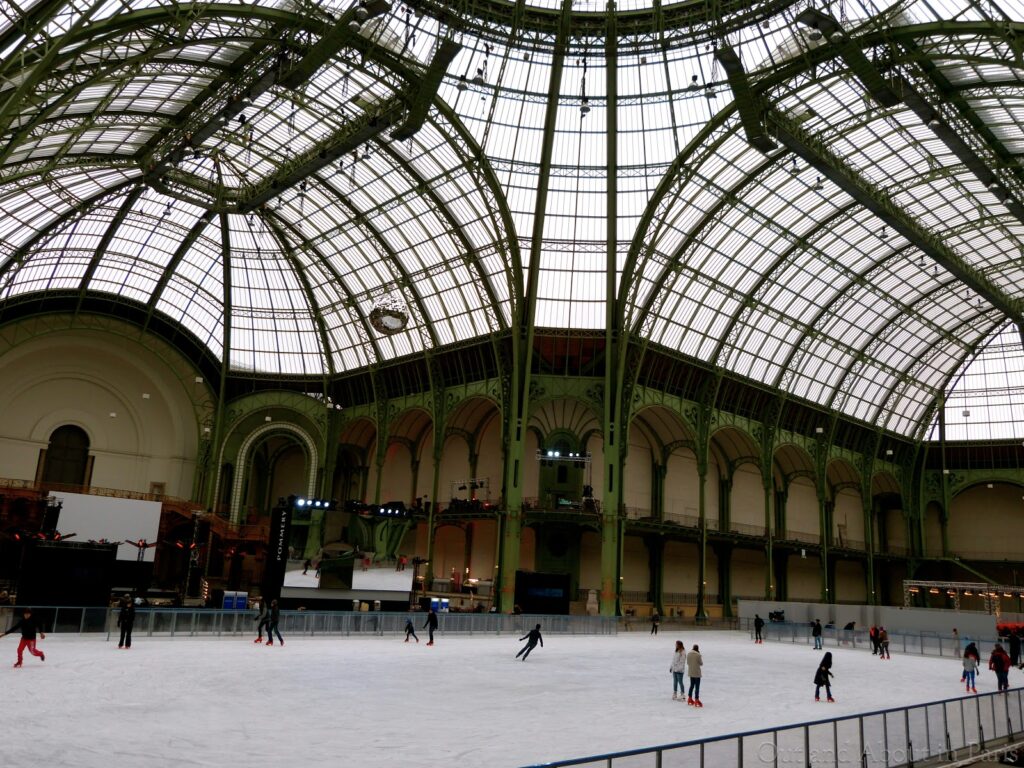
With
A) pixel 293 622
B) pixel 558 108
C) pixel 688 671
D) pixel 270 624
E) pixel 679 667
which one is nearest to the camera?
pixel 688 671

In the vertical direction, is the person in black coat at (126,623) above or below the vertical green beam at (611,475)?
below

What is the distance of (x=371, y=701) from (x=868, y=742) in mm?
10223

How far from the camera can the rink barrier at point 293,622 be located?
2675 centimetres

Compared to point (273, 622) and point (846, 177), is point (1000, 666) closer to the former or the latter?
point (273, 622)

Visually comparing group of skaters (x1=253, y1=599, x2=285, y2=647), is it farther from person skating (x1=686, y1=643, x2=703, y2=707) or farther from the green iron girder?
the green iron girder

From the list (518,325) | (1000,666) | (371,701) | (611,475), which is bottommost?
(371,701)

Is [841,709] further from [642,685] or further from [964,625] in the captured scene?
[964,625]

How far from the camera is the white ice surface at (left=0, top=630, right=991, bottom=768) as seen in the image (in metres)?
12.8

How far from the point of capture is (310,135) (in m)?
46.7

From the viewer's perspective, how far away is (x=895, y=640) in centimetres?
4169

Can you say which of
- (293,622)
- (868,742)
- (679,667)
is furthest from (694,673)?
(293,622)

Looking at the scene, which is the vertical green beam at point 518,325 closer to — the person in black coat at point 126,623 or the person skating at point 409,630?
the person skating at point 409,630

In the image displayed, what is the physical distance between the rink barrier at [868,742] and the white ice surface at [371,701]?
3631 millimetres

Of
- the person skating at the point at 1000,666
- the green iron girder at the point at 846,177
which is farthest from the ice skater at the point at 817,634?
the green iron girder at the point at 846,177
